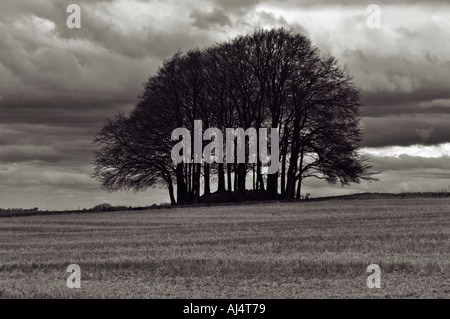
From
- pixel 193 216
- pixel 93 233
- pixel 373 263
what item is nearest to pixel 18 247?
pixel 93 233

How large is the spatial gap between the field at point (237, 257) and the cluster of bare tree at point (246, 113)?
1751 cm

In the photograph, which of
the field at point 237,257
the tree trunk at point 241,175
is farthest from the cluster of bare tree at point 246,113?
the field at point 237,257

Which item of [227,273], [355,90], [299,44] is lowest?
[227,273]

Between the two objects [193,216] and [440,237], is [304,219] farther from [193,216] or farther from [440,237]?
[440,237]

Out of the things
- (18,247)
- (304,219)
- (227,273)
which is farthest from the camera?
(304,219)

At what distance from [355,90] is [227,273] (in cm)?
4266

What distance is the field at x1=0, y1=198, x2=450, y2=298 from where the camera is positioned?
17.0m

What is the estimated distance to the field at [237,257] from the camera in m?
17.0

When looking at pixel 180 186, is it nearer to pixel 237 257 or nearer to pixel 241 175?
pixel 241 175

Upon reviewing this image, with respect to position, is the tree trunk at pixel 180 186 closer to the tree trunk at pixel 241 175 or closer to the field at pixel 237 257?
the tree trunk at pixel 241 175

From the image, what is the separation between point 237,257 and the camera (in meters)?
22.2

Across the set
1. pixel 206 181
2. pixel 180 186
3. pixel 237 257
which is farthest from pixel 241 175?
pixel 237 257

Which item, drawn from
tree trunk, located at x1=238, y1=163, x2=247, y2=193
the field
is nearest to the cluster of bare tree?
tree trunk, located at x1=238, y1=163, x2=247, y2=193

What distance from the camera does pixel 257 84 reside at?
6088 cm
